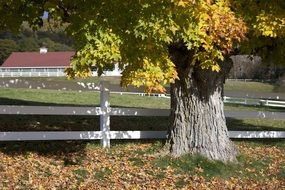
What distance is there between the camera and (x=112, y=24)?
28.2 feet

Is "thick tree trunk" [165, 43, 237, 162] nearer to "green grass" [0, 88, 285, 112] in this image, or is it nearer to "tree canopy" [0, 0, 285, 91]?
"tree canopy" [0, 0, 285, 91]

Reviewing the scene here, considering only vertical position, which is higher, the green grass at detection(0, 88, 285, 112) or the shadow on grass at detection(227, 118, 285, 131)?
the green grass at detection(0, 88, 285, 112)

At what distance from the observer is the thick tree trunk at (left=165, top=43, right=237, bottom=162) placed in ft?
37.0

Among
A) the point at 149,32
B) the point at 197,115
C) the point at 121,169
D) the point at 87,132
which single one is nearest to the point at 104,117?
the point at 87,132

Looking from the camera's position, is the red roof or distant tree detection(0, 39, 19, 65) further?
distant tree detection(0, 39, 19, 65)

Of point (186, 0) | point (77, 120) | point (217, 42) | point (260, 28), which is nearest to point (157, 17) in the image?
point (186, 0)

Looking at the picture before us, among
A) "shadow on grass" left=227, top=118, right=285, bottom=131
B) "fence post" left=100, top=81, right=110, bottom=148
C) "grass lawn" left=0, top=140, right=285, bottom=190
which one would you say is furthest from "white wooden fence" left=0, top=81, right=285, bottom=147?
"shadow on grass" left=227, top=118, right=285, bottom=131

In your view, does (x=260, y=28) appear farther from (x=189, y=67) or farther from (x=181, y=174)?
(x=181, y=174)

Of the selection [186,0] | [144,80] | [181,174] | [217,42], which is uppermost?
[186,0]

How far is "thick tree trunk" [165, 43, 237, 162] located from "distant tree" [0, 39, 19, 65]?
96.8 metres

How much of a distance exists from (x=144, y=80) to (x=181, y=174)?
116 inches

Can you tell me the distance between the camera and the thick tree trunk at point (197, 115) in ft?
37.0

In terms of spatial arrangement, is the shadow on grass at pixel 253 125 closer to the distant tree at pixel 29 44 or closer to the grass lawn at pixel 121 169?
the grass lawn at pixel 121 169

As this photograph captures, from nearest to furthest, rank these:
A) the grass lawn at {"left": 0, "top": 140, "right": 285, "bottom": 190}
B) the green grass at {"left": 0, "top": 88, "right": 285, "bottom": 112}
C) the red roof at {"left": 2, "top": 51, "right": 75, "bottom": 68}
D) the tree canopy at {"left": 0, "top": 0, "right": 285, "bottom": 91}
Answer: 1. the tree canopy at {"left": 0, "top": 0, "right": 285, "bottom": 91}
2. the grass lawn at {"left": 0, "top": 140, "right": 285, "bottom": 190}
3. the green grass at {"left": 0, "top": 88, "right": 285, "bottom": 112}
4. the red roof at {"left": 2, "top": 51, "right": 75, "bottom": 68}
